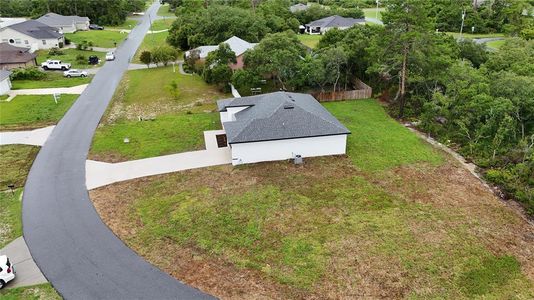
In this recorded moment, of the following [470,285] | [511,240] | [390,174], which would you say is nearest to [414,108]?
[390,174]

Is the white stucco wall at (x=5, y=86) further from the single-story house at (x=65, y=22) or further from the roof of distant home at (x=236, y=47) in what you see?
the single-story house at (x=65, y=22)

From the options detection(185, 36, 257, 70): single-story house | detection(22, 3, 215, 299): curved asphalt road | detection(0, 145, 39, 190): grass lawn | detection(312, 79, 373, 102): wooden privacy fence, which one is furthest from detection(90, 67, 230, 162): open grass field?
detection(312, 79, 373, 102): wooden privacy fence

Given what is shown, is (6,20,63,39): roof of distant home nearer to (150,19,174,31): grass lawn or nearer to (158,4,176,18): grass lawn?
(150,19,174,31): grass lawn

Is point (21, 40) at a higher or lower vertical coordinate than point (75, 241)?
higher

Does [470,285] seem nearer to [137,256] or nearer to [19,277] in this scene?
[137,256]

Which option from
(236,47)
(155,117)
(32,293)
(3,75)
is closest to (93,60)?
(3,75)

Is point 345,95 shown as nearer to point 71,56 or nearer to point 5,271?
point 5,271

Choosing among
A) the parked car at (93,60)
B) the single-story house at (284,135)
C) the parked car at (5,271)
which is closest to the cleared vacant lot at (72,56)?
the parked car at (93,60)

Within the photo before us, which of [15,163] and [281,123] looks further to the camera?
[15,163]
